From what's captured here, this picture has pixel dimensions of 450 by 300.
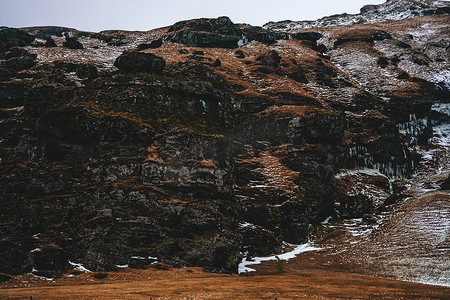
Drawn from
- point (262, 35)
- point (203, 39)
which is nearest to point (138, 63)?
point (203, 39)

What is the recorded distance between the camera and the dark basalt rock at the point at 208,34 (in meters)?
126

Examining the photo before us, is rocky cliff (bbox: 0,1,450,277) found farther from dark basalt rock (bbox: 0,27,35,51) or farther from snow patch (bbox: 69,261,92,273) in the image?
dark basalt rock (bbox: 0,27,35,51)

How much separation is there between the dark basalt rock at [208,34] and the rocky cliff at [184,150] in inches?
317

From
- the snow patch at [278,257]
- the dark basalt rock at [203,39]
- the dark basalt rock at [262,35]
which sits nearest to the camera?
the snow patch at [278,257]

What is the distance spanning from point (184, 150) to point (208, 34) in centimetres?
8749

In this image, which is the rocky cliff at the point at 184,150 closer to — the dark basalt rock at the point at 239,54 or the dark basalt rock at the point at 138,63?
→ the dark basalt rock at the point at 138,63

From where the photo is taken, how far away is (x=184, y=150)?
166 feet

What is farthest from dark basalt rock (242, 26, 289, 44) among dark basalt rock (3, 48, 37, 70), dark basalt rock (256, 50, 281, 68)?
dark basalt rock (3, 48, 37, 70)

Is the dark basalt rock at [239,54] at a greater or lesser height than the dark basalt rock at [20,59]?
greater

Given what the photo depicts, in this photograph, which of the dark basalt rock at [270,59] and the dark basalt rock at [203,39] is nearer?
the dark basalt rock at [270,59]

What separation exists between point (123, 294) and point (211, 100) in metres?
44.5

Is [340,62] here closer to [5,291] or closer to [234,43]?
[234,43]

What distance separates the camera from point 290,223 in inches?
2261

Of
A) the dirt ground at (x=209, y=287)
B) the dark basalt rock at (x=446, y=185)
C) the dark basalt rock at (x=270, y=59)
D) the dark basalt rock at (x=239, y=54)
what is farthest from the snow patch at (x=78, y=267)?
the dark basalt rock at (x=239, y=54)
